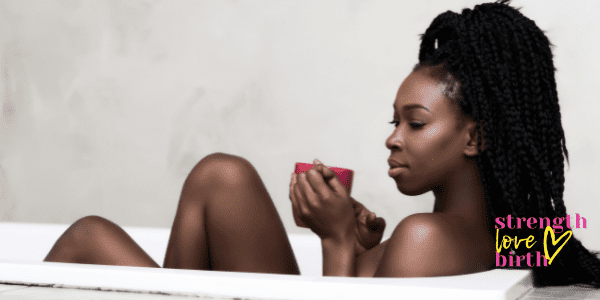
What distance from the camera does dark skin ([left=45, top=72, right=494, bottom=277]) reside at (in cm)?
72

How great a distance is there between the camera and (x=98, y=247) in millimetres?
995

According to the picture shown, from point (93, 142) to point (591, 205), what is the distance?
178cm

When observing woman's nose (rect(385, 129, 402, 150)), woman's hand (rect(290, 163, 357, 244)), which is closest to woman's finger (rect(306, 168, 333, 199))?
woman's hand (rect(290, 163, 357, 244))

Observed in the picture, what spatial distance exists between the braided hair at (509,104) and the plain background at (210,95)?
106cm

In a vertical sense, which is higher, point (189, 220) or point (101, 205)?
point (189, 220)

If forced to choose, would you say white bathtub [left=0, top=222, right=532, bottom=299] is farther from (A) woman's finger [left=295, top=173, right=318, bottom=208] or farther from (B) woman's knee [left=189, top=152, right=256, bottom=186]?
(B) woman's knee [left=189, top=152, right=256, bottom=186]

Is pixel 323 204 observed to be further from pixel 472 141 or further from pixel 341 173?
pixel 472 141

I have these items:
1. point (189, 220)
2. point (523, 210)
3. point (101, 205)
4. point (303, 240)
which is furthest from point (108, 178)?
point (523, 210)

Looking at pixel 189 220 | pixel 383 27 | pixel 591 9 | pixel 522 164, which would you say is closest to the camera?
pixel 522 164

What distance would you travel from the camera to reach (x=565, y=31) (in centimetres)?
173

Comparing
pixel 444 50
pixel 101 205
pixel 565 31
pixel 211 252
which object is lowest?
pixel 101 205

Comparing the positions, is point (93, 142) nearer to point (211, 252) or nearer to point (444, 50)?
point (211, 252)

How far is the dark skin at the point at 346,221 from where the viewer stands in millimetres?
716

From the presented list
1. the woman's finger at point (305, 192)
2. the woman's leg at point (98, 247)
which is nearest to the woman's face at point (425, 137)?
the woman's finger at point (305, 192)
